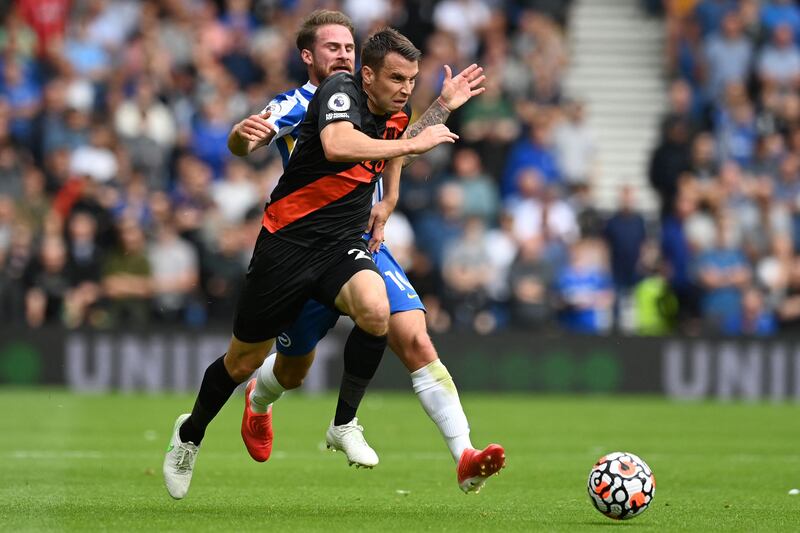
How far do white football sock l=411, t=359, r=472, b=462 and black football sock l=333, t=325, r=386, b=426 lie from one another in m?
0.26

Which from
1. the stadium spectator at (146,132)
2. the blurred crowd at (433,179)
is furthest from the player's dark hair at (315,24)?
the stadium spectator at (146,132)

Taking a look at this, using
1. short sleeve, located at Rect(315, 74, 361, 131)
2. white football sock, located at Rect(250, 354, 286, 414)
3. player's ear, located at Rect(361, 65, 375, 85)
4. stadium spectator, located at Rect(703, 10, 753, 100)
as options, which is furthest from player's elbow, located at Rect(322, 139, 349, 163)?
stadium spectator, located at Rect(703, 10, 753, 100)

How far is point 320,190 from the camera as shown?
8297 millimetres

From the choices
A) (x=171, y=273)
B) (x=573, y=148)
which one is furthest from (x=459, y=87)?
(x=573, y=148)

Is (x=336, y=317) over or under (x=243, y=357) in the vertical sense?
over

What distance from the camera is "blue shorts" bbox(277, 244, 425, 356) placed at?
27.5 ft

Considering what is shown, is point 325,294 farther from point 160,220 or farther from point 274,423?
point 160,220

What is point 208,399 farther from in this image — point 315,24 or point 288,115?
point 315,24

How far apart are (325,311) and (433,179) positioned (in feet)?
36.4

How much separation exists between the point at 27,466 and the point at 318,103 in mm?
3954

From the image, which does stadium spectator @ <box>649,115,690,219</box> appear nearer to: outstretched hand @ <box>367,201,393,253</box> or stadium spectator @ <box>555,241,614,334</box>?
stadium spectator @ <box>555,241,614,334</box>

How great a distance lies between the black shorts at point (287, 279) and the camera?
26.9 feet

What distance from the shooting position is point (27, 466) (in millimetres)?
10523

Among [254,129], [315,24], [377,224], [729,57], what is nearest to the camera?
[254,129]
